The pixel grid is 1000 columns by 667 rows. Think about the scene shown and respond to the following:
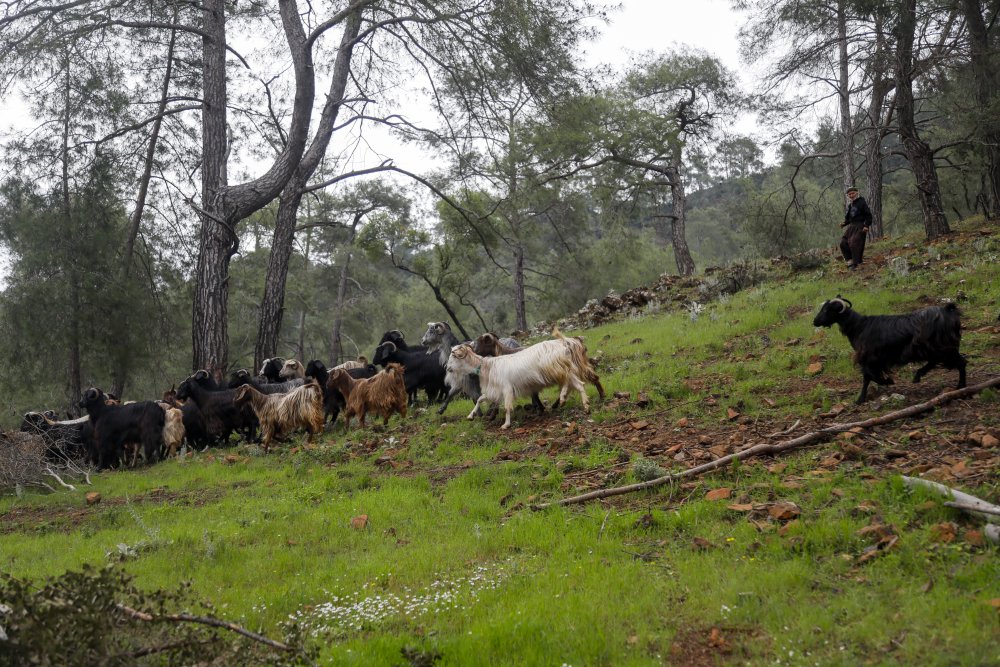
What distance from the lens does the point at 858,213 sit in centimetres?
1463

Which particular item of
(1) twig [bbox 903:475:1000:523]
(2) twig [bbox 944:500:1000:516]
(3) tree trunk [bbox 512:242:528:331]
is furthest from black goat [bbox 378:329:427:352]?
(3) tree trunk [bbox 512:242:528:331]

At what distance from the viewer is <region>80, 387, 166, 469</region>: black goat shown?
40.2 feet

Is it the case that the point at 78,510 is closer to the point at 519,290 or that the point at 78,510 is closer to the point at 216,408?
the point at 216,408

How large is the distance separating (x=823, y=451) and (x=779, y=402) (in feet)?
6.78

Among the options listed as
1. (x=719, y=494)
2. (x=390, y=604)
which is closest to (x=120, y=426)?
(x=390, y=604)

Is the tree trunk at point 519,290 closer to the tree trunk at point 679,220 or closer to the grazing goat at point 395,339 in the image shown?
the tree trunk at point 679,220

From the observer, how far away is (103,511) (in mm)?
8258

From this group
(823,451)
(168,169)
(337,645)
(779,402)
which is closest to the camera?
(337,645)

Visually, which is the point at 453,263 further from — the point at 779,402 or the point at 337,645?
the point at 337,645

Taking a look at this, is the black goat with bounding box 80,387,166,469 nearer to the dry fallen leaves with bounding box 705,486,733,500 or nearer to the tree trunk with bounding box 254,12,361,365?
the tree trunk with bounding box 254,12,361,365

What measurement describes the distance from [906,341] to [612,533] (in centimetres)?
432

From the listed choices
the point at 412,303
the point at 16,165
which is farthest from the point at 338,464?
the point at 412,303

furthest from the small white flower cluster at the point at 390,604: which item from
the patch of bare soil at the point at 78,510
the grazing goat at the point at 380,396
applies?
the grazing goat at the point at 380,396

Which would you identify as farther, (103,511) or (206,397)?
(206,397)
